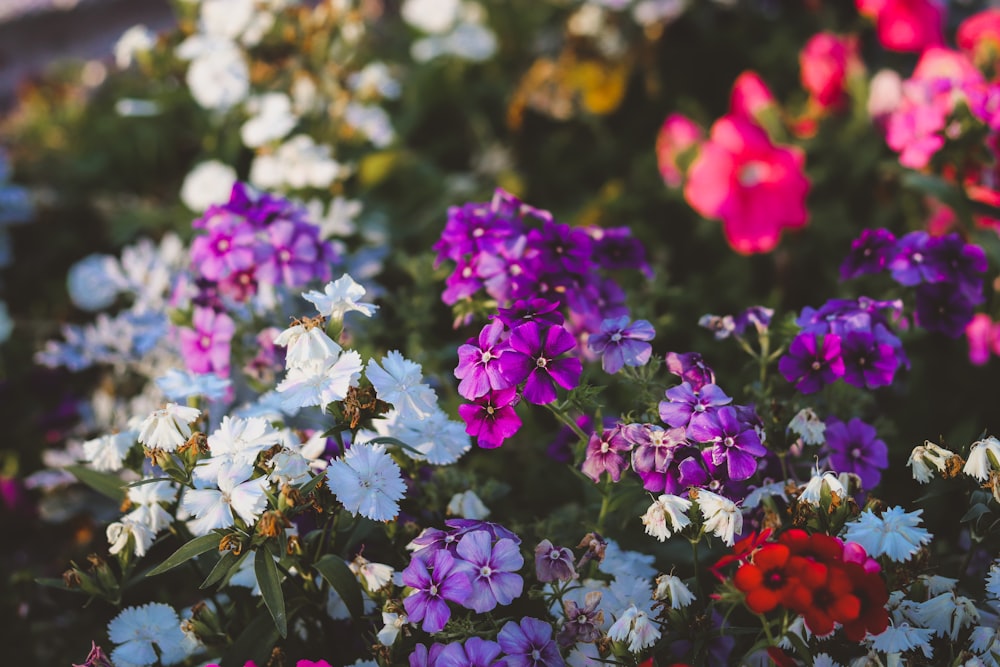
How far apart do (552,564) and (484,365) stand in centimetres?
24

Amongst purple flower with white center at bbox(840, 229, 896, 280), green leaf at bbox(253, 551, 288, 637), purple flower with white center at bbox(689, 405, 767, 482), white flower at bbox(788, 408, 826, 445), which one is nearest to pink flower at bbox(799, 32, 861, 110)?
purple flower with white center at bbox(840, 229, 896, 280)

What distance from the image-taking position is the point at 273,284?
58.3 inches

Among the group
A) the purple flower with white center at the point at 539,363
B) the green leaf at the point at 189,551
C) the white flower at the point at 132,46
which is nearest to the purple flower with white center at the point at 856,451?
the purple flower with white center at the point at 539,363

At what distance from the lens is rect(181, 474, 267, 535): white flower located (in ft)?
3.33

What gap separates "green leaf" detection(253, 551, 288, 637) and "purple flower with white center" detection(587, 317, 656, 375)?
1.50 ft

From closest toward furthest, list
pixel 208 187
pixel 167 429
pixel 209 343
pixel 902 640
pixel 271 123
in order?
pixel 902 640 → pixel 167 429 → pixel 209 343 → pixel 271 123 → pixel 208 187

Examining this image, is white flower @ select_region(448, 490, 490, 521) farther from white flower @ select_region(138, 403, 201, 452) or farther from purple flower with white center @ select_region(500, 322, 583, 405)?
white flower @ select_region(138, 403, 201, 452)

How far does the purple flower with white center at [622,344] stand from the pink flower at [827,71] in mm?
1426

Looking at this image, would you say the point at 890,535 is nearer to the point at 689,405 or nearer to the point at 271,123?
the point at 689,405

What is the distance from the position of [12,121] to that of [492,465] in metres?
2.32

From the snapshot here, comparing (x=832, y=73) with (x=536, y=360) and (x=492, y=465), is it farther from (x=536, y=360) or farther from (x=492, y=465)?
(x=536, y=360)

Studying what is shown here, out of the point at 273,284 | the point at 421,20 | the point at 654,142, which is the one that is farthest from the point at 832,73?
A: the point at 273,284

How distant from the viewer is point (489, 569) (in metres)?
1.02

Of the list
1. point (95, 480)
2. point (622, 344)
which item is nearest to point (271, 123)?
point (95, 480)
